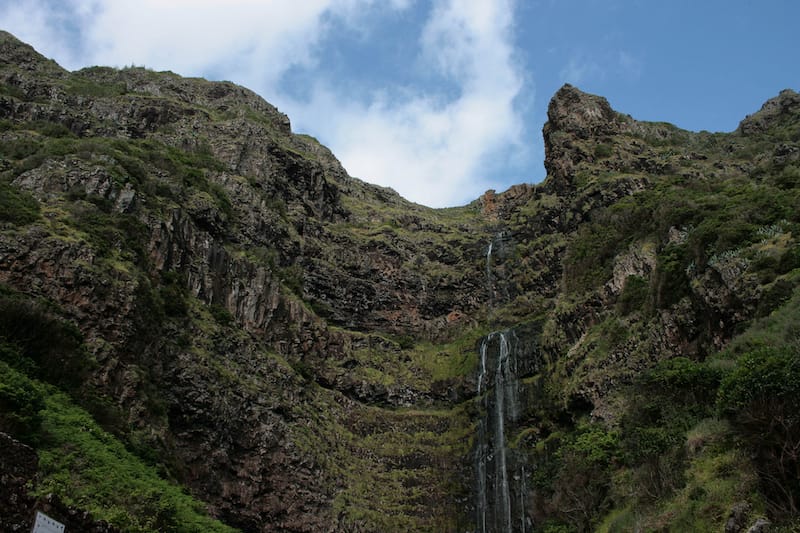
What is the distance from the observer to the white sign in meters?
14.3

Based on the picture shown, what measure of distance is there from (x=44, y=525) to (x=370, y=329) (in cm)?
5411

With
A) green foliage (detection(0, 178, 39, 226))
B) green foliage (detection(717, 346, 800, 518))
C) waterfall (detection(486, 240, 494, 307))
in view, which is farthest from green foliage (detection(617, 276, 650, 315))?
green foliage (detection(0, 178, 39, 226))

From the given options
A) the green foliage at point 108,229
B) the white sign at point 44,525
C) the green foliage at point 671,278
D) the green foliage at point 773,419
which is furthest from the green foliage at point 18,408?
the green foliage at point 671,278

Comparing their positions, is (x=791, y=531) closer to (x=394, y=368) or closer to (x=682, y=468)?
(x=682, y=468)

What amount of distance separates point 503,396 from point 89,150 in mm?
40510

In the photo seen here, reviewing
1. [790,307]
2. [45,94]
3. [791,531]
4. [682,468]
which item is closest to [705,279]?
[790,307]

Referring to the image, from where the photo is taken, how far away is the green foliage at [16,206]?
3591cm

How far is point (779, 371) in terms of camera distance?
1819cm

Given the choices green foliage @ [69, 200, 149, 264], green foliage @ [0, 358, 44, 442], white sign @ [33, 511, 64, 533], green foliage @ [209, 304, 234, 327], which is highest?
green foliage @ [69, 200, 149, 264]

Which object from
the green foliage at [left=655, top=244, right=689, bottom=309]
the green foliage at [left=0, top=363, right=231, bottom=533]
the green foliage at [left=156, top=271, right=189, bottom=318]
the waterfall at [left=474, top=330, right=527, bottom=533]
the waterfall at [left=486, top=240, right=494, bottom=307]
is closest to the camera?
the green foliage at [left=0, top=363, right=231, bottom=533]

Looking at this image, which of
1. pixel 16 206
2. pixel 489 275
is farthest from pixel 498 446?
pixel 16 206

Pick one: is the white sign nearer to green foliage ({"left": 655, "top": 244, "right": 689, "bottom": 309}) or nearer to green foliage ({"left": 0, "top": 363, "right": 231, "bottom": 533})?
green foliage ({"left": 0, "top": 363, "right": 231, "bottom": 533})

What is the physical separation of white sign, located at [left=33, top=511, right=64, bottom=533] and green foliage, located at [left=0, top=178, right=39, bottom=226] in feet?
85.9

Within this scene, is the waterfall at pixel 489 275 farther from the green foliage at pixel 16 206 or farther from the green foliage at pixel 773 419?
the green foliage at pixel 773 419
